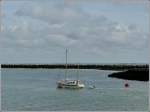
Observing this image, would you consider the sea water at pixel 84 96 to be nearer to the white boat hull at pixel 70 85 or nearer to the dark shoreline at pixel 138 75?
the white boat hull at pixel 70 85

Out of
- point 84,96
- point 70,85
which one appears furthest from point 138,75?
point 70,85

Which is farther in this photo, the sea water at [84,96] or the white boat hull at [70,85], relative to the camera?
the white boat hull at [70,85]

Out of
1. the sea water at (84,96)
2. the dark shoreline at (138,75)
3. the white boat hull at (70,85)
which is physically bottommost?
the sea water at (84,96)

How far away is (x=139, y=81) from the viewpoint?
1917cm

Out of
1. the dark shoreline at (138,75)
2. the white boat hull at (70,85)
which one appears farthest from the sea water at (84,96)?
the dark shoreline at (138,75)

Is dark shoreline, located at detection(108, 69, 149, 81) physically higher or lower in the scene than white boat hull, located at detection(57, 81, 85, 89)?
higher

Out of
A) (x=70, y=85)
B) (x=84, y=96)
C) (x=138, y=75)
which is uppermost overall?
(x=138, y=75)

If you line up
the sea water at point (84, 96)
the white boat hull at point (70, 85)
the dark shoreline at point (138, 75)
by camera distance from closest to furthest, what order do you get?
the sea water at point (84, 96), the white boat hull at point (70, 85), the dark shoreline at point (138, 75)

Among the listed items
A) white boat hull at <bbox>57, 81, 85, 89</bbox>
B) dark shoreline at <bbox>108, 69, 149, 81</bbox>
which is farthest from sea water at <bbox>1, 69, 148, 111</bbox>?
dark shoreline at <bbox>108, 69, 149, 81</bbox>

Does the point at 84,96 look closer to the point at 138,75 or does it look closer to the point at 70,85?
the point at 70,85

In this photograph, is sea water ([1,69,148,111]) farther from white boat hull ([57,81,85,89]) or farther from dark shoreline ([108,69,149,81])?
dark shoreline ([108,69,149,81])

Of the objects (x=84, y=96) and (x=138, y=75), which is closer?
(x=84, y=96)

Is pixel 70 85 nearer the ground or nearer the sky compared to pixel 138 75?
nearer the ground

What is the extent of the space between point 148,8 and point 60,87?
1366 cm
